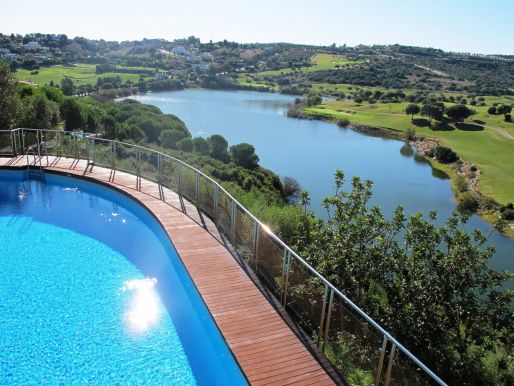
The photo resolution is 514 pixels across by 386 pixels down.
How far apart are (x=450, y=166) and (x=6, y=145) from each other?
1780 inches

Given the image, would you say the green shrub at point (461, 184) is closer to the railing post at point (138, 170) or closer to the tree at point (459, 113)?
the tree at point (459, 113)

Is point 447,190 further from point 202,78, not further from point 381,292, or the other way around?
point 202,78

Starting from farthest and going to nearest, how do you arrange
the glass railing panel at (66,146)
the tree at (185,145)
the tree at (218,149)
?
the tree at (218,149), the tree at (185,145), the glass railing panel at (66,146)

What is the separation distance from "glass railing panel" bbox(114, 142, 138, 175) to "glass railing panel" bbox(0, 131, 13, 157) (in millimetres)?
3686

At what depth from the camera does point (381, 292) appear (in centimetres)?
822

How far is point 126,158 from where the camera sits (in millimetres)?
11797

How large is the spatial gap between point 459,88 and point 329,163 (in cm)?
8368

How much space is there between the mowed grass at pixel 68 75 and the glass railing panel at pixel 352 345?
258 ft

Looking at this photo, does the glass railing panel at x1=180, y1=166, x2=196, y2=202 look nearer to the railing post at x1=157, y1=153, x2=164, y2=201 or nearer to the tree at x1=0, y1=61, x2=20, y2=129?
the railing post at x1=157, y1=153, x2=164, y2=201

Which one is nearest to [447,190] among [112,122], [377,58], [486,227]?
[486,227]

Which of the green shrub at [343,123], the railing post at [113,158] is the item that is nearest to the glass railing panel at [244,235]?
the railing post at [113,158]

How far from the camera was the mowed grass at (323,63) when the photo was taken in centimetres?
14771

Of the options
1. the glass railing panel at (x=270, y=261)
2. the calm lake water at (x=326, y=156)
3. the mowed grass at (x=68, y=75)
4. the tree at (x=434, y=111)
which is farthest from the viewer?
the mowed grass at (x=68, y=75)

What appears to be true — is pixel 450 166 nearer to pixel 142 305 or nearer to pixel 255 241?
pixel 255 241
